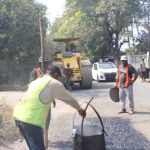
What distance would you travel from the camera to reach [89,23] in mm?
28859

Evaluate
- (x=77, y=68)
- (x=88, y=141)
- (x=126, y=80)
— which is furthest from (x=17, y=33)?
(x=88, y=141)

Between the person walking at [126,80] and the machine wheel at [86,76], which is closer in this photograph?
the person walking at [126,80]

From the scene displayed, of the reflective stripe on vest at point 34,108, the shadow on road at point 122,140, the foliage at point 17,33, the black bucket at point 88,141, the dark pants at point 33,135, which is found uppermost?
the foliage at point 17,33

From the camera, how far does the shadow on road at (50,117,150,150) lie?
555cm

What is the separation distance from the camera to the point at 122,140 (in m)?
5.91

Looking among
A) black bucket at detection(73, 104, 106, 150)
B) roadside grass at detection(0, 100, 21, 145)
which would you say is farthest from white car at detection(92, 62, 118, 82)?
black bucket at detection(73, 104, 106, 150)

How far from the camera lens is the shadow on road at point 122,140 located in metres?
5.55

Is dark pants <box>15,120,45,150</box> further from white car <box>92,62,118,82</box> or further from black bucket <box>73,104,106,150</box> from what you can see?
white car <box>92,62,118,82</box>

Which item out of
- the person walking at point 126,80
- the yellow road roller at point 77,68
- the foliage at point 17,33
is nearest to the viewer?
the person walking at point 126,80

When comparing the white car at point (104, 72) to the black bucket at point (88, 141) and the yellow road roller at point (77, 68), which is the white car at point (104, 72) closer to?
the yellow road roller at point (77, 68)

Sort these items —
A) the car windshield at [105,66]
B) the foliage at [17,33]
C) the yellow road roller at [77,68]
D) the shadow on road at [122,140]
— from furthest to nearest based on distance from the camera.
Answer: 1. the car windshield at [105,66]
2. the foliage at [17,33]
3. the yellow road roller at [77,68]
4. the shadow on road at [122,140]

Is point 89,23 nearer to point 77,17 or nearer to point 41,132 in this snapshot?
point 77,17

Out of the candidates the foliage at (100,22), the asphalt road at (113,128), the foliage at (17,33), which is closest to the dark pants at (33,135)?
the asphalt road at (113,128)

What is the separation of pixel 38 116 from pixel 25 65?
52.7ft
